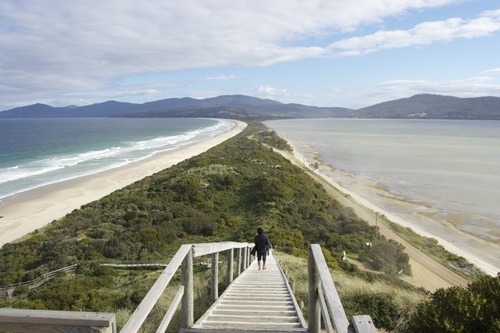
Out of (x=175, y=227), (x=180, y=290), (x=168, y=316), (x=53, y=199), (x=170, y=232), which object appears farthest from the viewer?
(x=53, y=199)

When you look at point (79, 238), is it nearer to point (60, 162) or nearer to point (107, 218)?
point (107, 218)

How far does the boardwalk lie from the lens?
424cm

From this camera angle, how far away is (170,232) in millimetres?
19422

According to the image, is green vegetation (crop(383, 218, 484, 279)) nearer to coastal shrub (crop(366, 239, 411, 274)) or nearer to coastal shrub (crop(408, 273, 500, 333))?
coastal shrub (crop(366, 239, 411, 274))

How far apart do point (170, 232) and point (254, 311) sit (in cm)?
1498

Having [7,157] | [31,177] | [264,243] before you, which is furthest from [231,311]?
[7,157]

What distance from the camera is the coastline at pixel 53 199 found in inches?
1037

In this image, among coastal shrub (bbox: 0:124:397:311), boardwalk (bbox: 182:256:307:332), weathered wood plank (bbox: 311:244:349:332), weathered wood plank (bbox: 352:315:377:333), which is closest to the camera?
weathered wood plank (bbox: 352:315:377:333)

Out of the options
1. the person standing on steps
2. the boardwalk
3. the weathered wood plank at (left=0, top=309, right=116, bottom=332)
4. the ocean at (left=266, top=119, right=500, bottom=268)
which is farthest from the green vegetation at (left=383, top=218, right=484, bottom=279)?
the weathered wood plank at (left=0, top=309, right=116, bottom=332)

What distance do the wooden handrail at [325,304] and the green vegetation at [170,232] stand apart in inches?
120

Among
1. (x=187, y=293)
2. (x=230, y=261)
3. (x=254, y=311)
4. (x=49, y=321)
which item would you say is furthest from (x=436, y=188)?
(x=49, y=321)

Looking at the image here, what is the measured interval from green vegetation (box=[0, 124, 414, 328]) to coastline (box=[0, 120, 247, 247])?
265 centimetres

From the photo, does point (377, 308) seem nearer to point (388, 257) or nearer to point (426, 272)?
point (388, 257)

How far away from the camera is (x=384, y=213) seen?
103 feet
